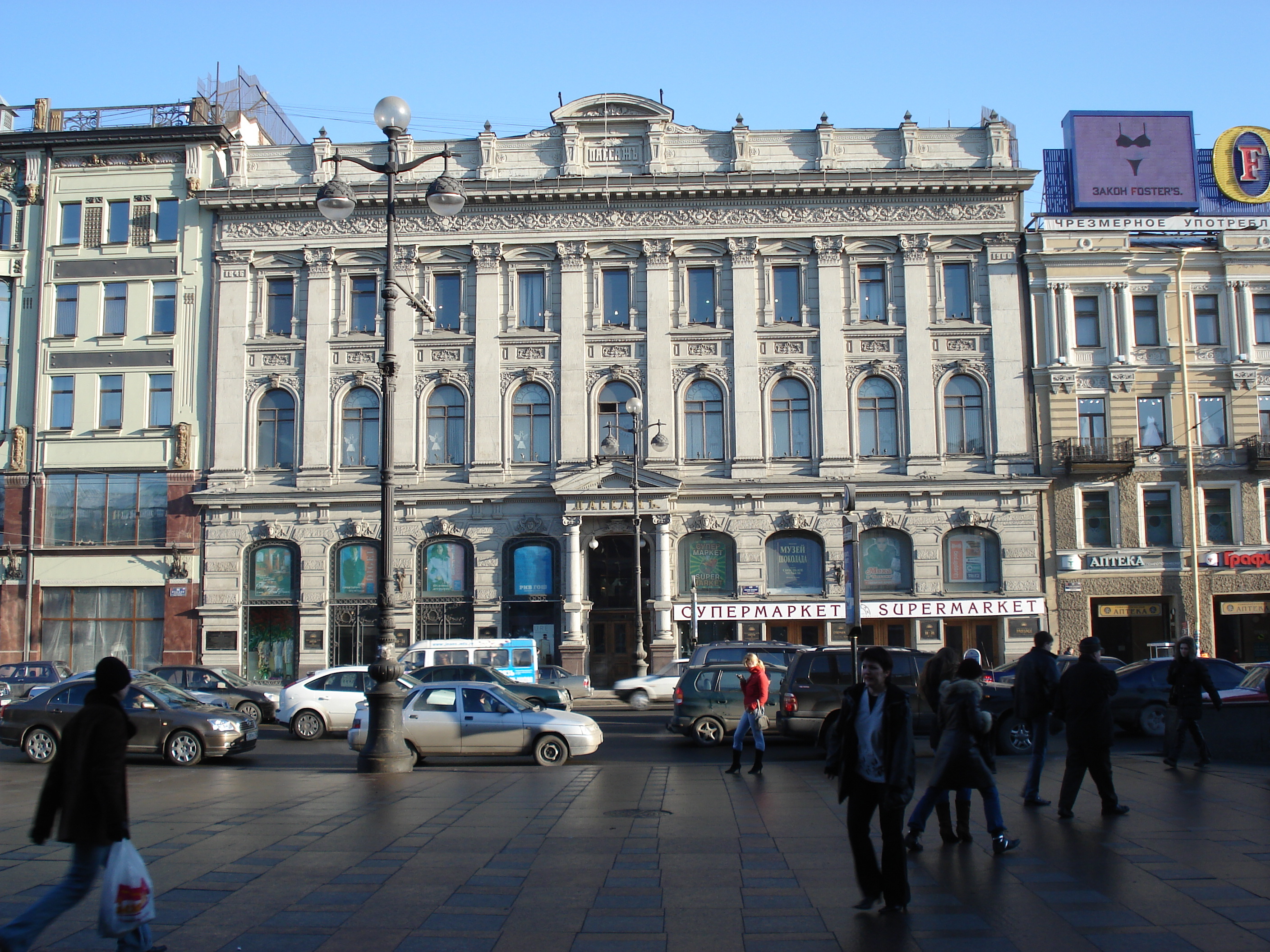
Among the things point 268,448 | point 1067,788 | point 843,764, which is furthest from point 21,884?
point 268,448

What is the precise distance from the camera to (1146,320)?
38312 millimetres

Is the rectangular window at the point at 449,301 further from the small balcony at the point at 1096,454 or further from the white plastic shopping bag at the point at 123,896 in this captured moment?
the white plastic shopping bag at the point at 123,896

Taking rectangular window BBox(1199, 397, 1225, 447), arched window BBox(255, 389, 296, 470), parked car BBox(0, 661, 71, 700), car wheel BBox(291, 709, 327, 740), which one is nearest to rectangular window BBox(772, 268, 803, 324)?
rectangular window BBox(1199, 397, 1225, 447)

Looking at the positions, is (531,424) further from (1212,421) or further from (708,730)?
(1212,421)

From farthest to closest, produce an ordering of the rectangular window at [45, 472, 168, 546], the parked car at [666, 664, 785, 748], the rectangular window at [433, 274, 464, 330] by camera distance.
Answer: the rectangular window at [433, 274, 464, 330] → the rectangular window at [45, 472, 168, 546] → the parked car at [666, 664, 785, 748]

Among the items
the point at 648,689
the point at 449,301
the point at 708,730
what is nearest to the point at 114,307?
the point at 449,301

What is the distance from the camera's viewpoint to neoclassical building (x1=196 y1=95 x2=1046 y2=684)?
3731cm

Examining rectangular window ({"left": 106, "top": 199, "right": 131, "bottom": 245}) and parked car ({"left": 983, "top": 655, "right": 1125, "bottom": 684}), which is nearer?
parked car ({"left": 983, "top": 655, "right": 1125, "bottom": 684})

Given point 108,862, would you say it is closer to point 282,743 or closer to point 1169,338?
point 282,743

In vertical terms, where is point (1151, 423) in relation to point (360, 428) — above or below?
below

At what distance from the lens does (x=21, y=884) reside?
27.8 ft

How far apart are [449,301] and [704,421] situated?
1027cm

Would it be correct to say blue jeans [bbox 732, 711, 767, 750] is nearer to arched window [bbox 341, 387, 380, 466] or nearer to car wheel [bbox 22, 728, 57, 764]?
car wheel [bbox 22, 728, 57, 764]

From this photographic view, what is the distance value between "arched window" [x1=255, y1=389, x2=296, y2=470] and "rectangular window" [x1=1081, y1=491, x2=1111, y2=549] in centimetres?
2803
